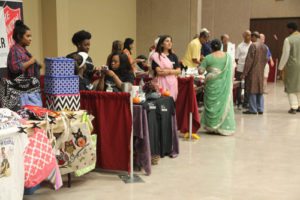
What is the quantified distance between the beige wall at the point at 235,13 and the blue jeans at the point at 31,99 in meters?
11.2

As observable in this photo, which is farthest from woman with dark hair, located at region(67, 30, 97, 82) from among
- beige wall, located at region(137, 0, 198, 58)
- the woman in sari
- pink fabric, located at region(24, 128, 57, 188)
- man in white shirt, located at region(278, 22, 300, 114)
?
beige wall, located at region(137, 0, 198, 58)

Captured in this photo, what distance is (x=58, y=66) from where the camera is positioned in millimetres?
3727

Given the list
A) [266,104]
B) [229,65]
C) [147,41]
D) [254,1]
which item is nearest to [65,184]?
[229,65]

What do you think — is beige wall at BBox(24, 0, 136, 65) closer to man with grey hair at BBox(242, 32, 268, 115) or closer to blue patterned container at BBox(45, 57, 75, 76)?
man with grey hair at BBox(242, 32, 268, 115)

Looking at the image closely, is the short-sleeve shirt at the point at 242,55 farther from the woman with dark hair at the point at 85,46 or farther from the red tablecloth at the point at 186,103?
the woman with dark hair at the point at 85,46

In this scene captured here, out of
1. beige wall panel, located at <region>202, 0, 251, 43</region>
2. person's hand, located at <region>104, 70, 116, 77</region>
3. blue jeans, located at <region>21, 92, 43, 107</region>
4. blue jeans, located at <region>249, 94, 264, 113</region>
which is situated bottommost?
blue jeans, located at <region>249, 94, 264, 113</region>

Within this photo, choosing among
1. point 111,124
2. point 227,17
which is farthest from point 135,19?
point 111,124

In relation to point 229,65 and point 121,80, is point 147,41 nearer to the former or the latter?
point 229,65

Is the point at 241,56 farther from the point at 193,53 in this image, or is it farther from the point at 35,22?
the point at 35,22

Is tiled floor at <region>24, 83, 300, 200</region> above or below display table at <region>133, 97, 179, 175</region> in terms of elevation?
below

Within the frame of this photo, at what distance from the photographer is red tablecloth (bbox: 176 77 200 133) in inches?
216

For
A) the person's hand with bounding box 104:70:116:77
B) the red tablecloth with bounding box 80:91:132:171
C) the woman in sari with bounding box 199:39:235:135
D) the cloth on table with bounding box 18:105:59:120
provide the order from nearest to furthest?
the cloth on table with bounding box 18:105:59:120, the red tablecloth with bounding box 80:91:132:171, the person's hand with bounding box 104:70:116:77, the woman in sari with bounding box 199:39:235:135

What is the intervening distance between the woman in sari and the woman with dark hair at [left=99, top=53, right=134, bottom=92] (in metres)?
1.58

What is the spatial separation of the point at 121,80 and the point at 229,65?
1.89 meters
